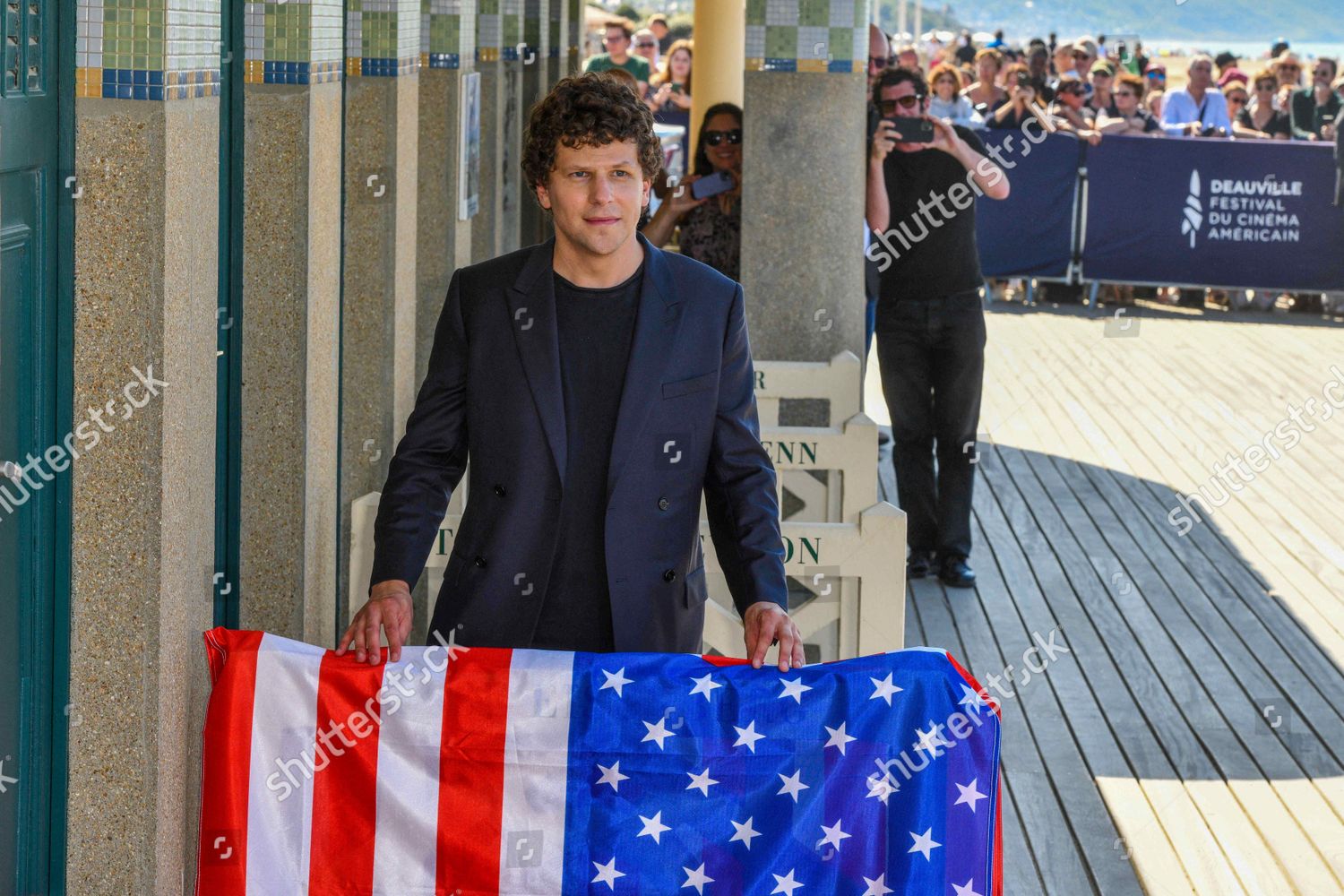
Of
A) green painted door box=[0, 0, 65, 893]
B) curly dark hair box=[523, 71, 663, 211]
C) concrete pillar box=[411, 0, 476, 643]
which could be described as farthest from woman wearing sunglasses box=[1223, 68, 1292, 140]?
green painted door box=[0, 0, 65, 893]

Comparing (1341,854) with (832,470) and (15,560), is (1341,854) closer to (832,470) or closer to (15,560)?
(832,470)

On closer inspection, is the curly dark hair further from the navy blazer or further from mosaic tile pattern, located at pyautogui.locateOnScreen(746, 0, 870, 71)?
mosaic tile pattern, located at pyautogui.locateOnScreen(746, 0, 870, 71)

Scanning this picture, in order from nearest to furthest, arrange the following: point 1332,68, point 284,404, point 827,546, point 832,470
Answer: point 284,404, point 827,546, point 832,470, point 1332,68

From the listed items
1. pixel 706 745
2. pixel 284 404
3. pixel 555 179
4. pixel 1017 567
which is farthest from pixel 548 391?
pixel 1017 567

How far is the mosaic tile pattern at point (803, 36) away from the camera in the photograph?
774 cm

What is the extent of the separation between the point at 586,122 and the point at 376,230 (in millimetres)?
2273

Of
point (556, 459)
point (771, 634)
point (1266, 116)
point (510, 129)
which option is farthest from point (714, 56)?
point (771, 634)

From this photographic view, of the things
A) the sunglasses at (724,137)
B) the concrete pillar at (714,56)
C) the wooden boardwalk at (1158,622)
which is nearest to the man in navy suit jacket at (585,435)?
the wooden boardwalk at (1158,622)

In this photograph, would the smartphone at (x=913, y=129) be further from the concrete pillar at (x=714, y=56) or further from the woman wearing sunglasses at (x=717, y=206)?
the concrete pillar at (x=714, y=56)

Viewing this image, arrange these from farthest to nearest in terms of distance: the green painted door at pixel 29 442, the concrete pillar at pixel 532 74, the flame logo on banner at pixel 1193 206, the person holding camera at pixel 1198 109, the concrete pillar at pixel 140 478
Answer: the person holding camera at pixel 1198 109 < the flame logo on banner at pixel 1193 206 < the concrete pillar at pixel 532 74 < the concrete pillar at pixel 140 478 < the green painted door at pixel 29 442

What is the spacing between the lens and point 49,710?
122 inches

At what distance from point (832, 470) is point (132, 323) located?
3.71m

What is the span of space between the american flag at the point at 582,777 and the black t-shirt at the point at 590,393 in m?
0.22

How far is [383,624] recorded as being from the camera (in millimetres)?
3027
